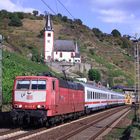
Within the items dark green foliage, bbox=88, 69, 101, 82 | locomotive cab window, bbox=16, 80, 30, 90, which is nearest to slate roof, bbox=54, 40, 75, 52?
dark green foliage, bbox=88, 69, 101, 82

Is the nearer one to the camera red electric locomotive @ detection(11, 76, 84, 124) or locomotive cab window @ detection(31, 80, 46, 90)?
red electric locomotive @ detection(11, 76, 84, 124)

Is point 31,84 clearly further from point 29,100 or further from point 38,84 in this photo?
point 29,100

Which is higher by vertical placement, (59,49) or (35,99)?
(59,49)

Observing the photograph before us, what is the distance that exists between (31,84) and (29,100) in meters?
1.10

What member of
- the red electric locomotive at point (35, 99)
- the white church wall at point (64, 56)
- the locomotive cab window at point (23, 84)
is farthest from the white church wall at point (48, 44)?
the locomotive cab window at point (23, 84)

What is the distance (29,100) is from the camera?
30.7 metres

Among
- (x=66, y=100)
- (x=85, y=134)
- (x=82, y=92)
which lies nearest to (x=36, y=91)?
(x=85, y=134)

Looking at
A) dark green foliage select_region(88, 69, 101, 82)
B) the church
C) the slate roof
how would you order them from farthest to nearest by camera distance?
the slate roof, the church, dark green foliage select_region(88, 69, 101, 82)

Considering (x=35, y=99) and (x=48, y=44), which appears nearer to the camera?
(x=35, y=99)

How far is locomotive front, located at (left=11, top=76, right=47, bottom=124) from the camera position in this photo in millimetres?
30409

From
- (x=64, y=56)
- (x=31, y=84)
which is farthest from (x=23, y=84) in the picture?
(x=64, y=56)

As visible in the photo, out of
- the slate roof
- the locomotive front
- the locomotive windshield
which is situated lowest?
the locomotive front

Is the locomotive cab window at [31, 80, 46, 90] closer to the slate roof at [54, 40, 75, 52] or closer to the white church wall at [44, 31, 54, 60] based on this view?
the white church wall at [44, 31, 54, 60]

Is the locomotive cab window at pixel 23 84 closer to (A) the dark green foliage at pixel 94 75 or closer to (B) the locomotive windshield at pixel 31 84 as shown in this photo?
(B) the locomotive windshield at pixel 31 84
